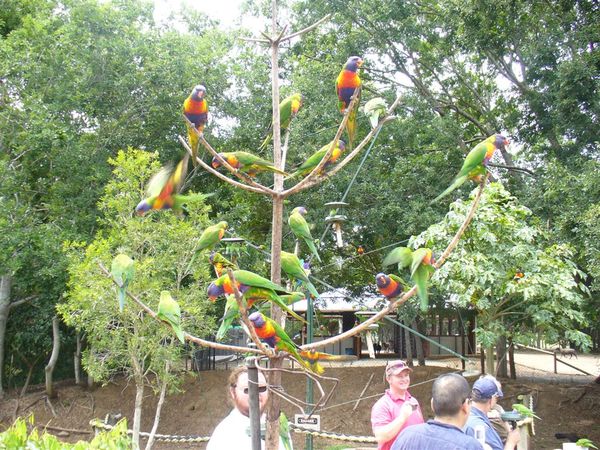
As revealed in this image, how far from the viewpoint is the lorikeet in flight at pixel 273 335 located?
59.3 inches

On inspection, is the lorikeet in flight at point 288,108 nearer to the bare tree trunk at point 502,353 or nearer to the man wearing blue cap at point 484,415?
the man wearing blue cap at point 484,415

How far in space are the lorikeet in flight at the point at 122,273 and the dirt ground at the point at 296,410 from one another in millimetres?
8260

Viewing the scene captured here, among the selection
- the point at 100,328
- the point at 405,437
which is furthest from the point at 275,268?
the point at 100,328

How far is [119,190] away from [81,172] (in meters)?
1.25

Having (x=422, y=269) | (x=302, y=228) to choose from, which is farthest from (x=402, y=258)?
(x=302, y=228)

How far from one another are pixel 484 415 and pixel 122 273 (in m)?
1.68

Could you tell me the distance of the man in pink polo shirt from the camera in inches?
92.3

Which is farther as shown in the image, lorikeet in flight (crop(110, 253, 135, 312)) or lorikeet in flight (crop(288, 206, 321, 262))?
lorikeet in flight (crop(288, 206, 321, 262))

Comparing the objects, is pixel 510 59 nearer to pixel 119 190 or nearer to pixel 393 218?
pixel 393 218

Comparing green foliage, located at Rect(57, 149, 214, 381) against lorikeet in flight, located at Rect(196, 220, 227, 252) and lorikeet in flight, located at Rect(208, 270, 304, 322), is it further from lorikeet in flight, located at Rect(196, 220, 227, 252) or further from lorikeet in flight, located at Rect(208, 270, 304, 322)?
lorikeet in flight, located at Rect(208, 270, 304, 322)

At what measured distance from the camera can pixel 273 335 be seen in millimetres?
1538

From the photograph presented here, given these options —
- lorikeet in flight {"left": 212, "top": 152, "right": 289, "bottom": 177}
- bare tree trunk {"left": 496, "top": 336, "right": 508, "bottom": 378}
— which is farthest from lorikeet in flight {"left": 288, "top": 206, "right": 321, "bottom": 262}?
bare tree trunk {"left": 496, "top": 336, "right": 508, "bottom": 378}

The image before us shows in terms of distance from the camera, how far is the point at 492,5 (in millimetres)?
8156

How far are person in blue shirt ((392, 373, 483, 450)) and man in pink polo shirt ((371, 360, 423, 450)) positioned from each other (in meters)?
0.44
